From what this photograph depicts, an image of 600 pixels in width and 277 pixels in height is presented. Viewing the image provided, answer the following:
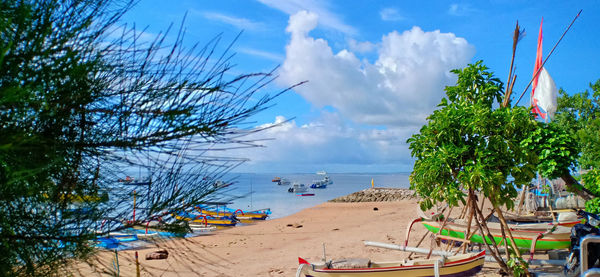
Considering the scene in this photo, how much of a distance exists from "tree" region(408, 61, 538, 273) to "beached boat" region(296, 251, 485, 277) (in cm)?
74

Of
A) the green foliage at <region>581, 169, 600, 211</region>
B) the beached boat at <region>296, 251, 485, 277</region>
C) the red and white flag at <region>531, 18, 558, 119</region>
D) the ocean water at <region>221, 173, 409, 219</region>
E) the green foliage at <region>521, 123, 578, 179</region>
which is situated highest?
the red and white flag at <region>531, 18, 558, 119</region>

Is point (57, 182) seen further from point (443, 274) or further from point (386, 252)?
point (386, 252)

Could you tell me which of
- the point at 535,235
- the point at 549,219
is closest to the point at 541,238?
the point at 535,235

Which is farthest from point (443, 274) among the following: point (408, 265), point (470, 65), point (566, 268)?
point (470, 65)

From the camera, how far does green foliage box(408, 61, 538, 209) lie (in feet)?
17.0

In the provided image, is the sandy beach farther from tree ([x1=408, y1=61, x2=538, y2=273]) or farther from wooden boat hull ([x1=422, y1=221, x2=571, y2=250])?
tree ([x1=408, y1=61, x2=538, y2=273])

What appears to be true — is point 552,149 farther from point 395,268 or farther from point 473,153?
point 395,268

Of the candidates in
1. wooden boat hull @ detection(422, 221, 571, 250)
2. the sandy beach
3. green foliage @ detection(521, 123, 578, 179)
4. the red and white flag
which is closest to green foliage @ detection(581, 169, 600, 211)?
green foliage @ detection(521, 123, 578, 179)

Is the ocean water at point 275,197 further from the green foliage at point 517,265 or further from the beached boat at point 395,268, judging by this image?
the green foliage at point 517,265

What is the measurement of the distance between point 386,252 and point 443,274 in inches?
183

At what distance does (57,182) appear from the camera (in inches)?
95.1

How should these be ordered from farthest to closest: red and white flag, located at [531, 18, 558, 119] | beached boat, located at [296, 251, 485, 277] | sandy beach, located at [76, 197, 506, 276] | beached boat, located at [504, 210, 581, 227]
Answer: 1. red and white flag, located at [531, 18, 558, 119]
2. sandy beach, located at [76, 197, 506, 276]
3. beached boat, located at [504, 210, 581, 227]
4. beached boat, located at [296, 251, 485, 277]

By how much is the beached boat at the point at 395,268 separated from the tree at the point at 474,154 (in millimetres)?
736

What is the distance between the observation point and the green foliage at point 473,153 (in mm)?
5191
